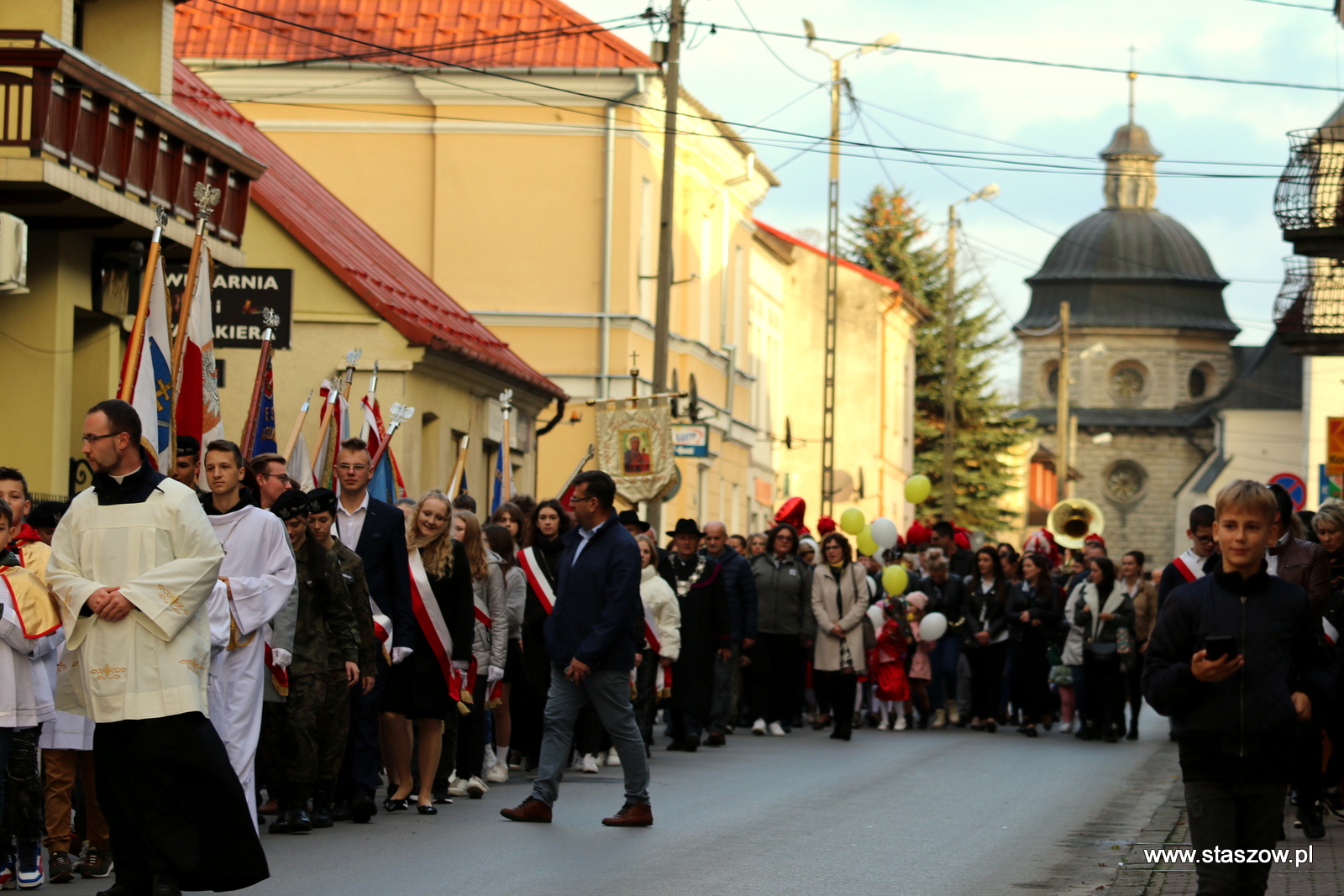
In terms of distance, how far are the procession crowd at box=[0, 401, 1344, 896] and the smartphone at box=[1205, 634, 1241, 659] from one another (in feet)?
0.13

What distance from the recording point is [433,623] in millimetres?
12469

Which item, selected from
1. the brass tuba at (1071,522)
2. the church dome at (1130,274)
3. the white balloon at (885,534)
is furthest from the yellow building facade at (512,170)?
the church dome at (1130,274)

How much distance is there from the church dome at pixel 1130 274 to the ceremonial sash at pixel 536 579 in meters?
117

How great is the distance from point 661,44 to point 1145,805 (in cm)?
1557

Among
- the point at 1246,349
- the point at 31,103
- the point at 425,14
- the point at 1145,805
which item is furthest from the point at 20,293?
the point at 1246,349

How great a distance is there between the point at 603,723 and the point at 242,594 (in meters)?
2.84

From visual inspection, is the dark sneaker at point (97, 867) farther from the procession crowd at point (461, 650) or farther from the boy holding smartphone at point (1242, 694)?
the boy holding smartphone at point (1242, 694)

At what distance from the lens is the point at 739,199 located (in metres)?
44.5

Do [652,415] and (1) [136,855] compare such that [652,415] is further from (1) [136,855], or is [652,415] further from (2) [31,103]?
(1) [136,855]

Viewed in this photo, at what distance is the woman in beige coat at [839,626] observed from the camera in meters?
20.4

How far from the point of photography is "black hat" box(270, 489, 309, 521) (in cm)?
1095

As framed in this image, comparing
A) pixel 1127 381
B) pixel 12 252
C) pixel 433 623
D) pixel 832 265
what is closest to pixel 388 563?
pixel 433 623

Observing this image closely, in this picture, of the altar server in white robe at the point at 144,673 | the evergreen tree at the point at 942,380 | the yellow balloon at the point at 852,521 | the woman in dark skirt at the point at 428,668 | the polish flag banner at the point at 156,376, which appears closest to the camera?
the altar server in white robe at the point at 144,673

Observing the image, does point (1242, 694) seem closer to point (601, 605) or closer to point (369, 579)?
point (601, 605)
